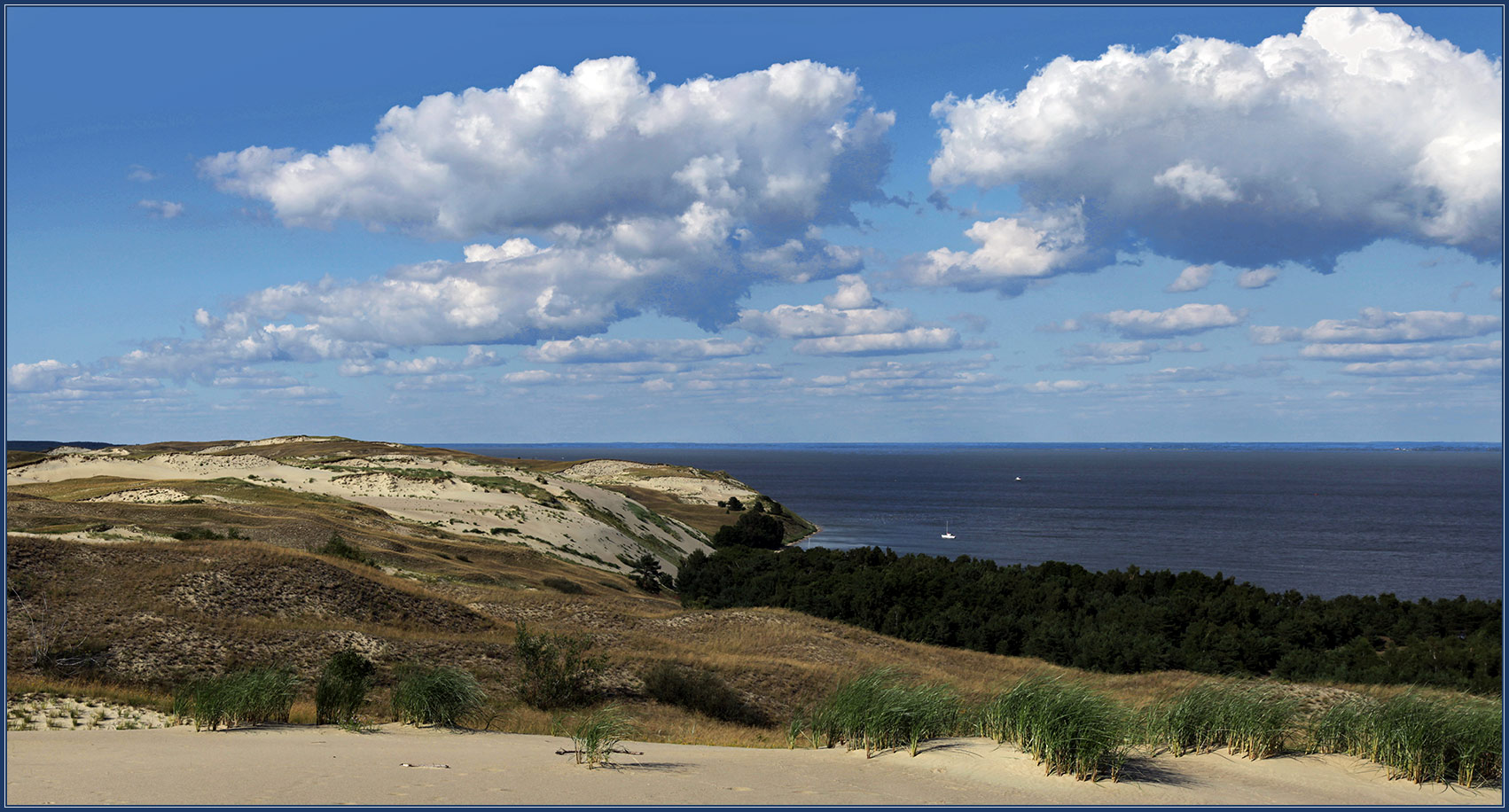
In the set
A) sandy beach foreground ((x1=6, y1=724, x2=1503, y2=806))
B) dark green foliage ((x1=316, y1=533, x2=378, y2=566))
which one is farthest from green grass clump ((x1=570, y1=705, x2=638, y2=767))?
dark green foliage ((x1=316, y1=533, x2=378, y2=566))

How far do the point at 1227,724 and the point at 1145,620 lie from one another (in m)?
25.8

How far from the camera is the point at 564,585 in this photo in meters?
39.8

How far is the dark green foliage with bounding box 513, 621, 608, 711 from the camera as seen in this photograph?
19.1m

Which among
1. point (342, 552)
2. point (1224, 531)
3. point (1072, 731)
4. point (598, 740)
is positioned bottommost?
point (1224, 531)

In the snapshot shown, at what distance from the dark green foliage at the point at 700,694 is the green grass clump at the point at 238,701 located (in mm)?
7862

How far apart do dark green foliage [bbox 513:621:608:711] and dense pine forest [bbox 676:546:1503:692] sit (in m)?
19.5

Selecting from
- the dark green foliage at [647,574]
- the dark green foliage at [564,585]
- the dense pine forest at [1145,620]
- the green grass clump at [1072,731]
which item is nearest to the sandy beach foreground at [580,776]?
the green grass clump at [1072,731]

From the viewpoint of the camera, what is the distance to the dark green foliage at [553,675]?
1906 cm

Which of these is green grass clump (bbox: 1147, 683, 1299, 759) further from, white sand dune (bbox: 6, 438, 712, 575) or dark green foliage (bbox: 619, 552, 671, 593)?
white sand dune (bbox: 6, 438, 712, 575)

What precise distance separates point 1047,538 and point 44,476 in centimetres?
8936

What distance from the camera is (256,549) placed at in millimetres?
26125

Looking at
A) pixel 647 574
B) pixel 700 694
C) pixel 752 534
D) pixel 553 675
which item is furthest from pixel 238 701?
pixel 752 534

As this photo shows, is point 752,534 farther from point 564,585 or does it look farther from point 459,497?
point 564,585

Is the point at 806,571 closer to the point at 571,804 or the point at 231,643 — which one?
the point at 231,643
